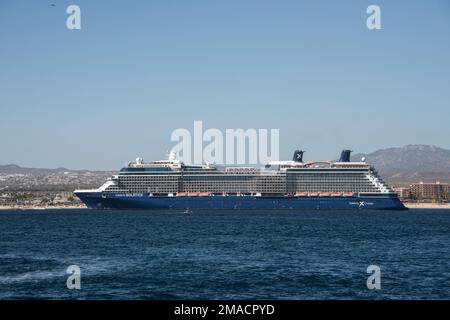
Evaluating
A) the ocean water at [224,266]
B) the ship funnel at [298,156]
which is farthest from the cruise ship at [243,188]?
the ocean water at [224,266]

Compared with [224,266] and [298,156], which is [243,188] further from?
[224,266]

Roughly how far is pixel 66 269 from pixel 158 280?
19.2 ft

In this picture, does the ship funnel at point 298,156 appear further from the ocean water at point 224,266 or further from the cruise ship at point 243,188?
the ocean water at point 224,266

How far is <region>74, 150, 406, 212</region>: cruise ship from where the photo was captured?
114 m

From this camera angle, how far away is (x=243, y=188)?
382ft

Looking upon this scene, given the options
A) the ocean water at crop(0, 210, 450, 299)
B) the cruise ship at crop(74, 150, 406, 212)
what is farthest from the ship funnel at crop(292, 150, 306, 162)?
the ocean water at crop(0, 210, 450, 299)

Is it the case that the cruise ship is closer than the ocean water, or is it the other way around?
the ocean water

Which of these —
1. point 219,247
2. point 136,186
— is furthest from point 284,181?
point 219,247

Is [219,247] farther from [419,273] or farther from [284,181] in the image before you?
[284,181]

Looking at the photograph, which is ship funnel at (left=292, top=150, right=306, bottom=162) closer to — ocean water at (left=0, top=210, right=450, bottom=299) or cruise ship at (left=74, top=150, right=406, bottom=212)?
cruise ship at (left=74, top=150, right=406, bottom=212)

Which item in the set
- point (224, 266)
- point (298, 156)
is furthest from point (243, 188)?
point (224, 266)

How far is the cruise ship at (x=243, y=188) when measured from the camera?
11375cm
